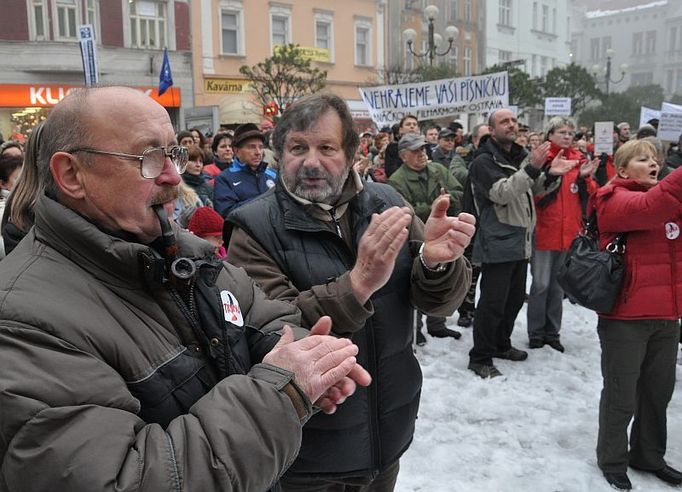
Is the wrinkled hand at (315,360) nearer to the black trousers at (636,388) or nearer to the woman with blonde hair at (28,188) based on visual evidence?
the woman with blonde hair at (28,188)

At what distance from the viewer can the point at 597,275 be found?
3314 millimetres

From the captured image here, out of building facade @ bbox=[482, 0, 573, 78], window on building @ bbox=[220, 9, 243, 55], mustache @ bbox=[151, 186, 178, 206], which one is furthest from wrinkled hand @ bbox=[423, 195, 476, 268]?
building facade @ bbox=[482, 0, 573, 78]

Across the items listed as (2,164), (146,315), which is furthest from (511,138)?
(146,315)

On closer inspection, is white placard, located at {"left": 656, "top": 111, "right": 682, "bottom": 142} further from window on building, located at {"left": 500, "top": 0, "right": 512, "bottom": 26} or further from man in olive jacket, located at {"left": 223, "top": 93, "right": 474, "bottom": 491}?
window on building, located at {"left": 500, "top": 0, "right": 512, "bottom": 26}

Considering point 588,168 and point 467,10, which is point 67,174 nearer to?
point 588,168

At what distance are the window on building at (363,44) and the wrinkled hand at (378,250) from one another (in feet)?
89.9

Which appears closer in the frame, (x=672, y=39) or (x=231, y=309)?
(x=231, y=309)

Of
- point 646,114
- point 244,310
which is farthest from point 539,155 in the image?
point 646,114

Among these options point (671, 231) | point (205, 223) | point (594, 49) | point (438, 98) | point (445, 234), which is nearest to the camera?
point (445, 234)

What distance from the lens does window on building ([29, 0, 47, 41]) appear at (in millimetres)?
20000

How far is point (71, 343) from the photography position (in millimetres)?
1161

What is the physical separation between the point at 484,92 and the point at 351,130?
24.5ft

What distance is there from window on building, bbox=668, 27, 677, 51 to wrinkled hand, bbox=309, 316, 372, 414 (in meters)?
89.6

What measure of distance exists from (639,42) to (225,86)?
7519cm
